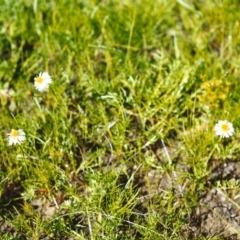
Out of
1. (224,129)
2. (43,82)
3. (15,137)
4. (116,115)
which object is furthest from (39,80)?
(224,129)

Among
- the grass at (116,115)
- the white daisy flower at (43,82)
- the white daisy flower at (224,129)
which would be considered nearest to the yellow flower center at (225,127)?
the white daisy flower at (224,129)

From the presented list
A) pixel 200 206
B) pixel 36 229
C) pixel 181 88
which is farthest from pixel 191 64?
pixel 36 229

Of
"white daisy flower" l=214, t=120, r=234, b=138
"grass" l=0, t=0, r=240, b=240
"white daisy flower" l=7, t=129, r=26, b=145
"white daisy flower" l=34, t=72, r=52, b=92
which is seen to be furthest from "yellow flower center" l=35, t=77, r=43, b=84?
"white daisy flower" l=214, t=120, r=234, b=138

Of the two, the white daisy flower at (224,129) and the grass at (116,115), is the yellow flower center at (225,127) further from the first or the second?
the grass at (116,115)

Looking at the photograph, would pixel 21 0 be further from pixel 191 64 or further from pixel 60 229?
pixel 60 229

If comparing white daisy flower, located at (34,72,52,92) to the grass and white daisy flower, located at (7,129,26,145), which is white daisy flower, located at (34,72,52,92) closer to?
the grass
